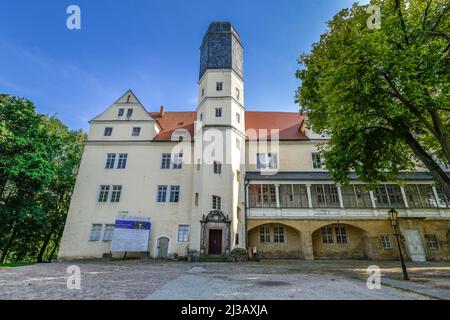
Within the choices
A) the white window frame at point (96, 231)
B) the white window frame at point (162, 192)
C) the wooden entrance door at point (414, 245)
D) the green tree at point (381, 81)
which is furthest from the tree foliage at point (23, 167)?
the wooden entrance door at point (414, 245)

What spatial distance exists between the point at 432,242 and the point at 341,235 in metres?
7.21

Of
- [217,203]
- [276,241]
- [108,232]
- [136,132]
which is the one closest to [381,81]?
[217,203]

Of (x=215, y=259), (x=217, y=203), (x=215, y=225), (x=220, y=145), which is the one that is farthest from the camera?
(x=220, y=145)

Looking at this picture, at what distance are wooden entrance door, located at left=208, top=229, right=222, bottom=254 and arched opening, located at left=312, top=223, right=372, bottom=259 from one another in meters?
8.54

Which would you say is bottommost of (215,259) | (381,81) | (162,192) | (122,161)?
(215,259)

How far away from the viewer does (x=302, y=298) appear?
5664 millimetres

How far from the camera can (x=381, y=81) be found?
941 cm

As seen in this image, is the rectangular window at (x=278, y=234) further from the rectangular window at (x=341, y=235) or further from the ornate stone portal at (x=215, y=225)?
the rectangular window at (x=341, y=235)

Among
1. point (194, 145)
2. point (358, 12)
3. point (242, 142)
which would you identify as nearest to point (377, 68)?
point (358, 12)

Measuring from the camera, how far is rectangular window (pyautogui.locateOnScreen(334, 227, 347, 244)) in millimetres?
20266

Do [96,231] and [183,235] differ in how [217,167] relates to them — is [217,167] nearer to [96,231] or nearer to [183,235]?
[183,235]

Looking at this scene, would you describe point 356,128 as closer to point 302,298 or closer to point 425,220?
point 302,298

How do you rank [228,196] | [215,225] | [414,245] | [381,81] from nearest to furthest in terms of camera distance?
1. [381,81]
2. [215,225]
3. [414,245]
4. [228,196]

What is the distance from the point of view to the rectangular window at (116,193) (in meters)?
20.9
